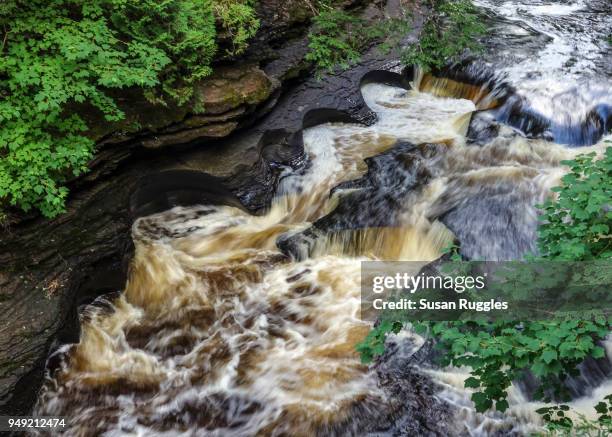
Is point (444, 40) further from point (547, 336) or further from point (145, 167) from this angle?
point (547, 336)

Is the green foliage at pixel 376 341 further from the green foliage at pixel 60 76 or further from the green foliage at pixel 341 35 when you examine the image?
the green foliage at pixel 341 35

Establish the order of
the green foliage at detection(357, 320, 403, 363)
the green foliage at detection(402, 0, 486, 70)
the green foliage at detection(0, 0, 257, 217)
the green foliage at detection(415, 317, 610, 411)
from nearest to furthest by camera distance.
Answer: the green foliage at detection(415, 317, 610, 411)
the green foliage at detection(357, 320, 403, 363)
the green foliage at detection(0, 0, 257, 217)
the green foliage at detection(402, 0, 486, 70)

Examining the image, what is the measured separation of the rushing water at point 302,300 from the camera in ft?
13.5

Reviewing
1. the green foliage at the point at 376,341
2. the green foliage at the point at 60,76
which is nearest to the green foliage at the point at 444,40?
the green foliage at the point at 60,76

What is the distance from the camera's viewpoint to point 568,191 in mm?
3100

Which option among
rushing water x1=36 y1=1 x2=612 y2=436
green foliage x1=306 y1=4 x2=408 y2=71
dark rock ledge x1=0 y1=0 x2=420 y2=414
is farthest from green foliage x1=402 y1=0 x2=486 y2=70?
rushing water x1=36 y1=1 x2=612 y2=436

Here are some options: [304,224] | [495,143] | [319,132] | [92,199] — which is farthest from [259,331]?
[495,143]

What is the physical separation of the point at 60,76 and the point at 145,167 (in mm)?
1461

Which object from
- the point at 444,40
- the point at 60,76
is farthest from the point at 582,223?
the point at 444,40

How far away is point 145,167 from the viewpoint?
5.89 metres

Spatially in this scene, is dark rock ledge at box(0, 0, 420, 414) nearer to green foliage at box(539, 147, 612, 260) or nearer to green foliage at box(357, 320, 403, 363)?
green foliage at box(357, 320, 403, 363)

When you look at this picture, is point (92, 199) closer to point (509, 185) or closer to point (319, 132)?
point (319, 132)

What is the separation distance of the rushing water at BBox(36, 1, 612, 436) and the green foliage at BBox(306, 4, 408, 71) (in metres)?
1.14

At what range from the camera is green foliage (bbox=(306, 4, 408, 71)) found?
737 cm
